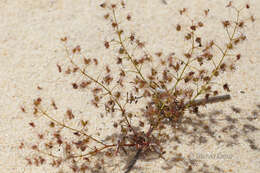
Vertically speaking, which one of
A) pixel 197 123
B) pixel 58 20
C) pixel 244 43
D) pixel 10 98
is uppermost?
pixel 58 20

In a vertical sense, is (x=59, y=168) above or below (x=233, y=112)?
below

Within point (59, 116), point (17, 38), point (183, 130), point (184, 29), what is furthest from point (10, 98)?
point (184, 29)

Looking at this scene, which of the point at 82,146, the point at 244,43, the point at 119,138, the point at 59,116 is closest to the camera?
the point at 82,146

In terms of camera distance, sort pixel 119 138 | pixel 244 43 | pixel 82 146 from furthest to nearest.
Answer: pixel 244 43, pixel 119 138, pixel 82 146

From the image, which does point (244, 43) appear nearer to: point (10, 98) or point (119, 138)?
point (119, 138)

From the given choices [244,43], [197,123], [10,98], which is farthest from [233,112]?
[10,98]

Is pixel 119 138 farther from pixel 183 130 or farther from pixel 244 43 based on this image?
pixel 244 43

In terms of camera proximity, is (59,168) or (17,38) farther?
(17,38)
